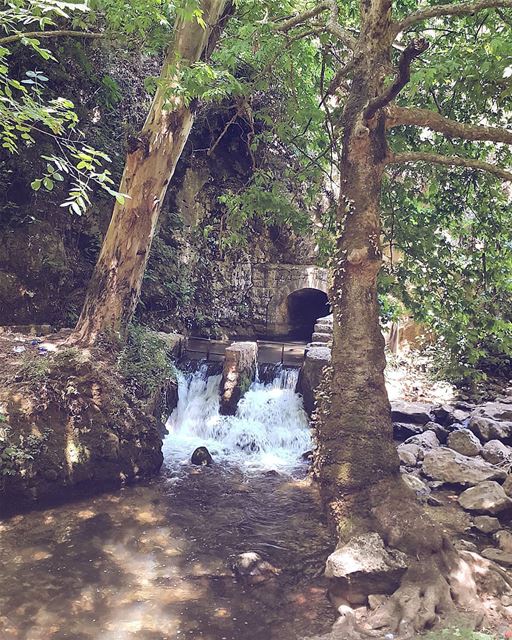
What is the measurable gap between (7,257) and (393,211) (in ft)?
18.4

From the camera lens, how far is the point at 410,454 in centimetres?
573

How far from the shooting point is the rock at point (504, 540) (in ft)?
12.3

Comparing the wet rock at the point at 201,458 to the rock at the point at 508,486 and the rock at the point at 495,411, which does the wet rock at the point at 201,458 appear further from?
the rock at the point at 495,411

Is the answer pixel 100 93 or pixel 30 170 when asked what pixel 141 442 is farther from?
pixel 100 93

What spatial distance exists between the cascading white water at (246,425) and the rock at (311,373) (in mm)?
176

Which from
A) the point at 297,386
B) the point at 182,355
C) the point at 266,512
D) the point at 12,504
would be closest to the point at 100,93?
the point at 182,355

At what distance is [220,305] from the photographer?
12328 mm

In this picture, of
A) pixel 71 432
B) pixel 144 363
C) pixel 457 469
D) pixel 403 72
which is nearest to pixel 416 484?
pixel 457 469

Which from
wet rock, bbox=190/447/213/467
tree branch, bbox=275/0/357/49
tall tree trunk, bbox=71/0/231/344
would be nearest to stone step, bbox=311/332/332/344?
wet rock, bbox=190/447/213/467

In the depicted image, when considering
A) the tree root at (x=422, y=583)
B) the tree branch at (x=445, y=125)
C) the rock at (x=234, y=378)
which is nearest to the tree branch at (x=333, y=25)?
the tree branch at (x=445, y=125)

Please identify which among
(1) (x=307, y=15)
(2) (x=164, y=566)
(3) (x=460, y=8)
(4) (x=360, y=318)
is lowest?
(2) (x=164, y=566)

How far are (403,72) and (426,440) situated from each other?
458cm

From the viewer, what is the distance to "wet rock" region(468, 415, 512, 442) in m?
6.17

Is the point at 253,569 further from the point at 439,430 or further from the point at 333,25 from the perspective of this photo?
the point at 333,25
